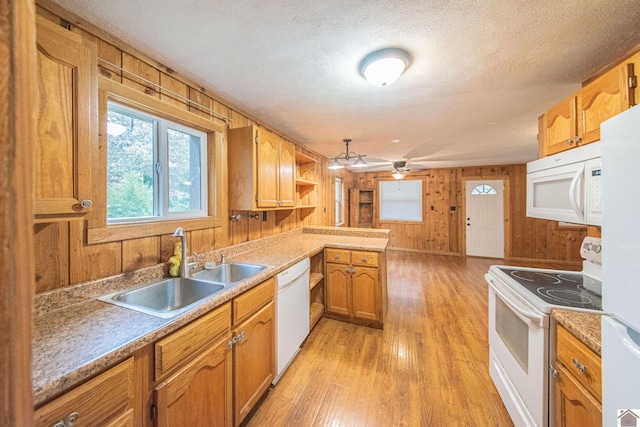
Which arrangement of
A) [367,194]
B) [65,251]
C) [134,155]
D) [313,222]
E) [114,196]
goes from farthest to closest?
1. [367,194]
2. [313,222]
3. [134,155]
4. [114,196]
5. [65,251]

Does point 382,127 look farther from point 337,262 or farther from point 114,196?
point 114,196

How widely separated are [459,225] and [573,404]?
543cm

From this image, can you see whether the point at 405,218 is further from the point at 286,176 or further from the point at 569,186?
the point at 569,186

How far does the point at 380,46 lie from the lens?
1.32 meters

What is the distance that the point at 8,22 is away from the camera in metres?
0.30

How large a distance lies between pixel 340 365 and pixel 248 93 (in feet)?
7.89

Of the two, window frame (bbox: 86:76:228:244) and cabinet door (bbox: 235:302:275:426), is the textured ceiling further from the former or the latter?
cabinet door (bbox: 235:302:275:426)

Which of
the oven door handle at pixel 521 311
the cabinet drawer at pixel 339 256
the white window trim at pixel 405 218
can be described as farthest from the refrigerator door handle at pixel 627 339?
the white window trim at pixel 405 218

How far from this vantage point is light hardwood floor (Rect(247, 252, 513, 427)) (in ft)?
4.88

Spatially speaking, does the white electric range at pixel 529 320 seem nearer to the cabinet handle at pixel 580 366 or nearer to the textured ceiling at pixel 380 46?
the cabinet handle at pixel 580 366

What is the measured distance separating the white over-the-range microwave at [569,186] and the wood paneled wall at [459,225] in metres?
4.66

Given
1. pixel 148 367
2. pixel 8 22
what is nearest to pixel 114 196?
pixel 148 367

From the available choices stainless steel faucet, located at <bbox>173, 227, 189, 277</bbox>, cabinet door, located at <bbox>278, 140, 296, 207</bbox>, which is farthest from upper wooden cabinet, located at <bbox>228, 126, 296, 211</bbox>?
stainless steel faucet, located at <bbox>173, 227, 189, 277</bbox>

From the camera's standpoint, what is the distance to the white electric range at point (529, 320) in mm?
1121
